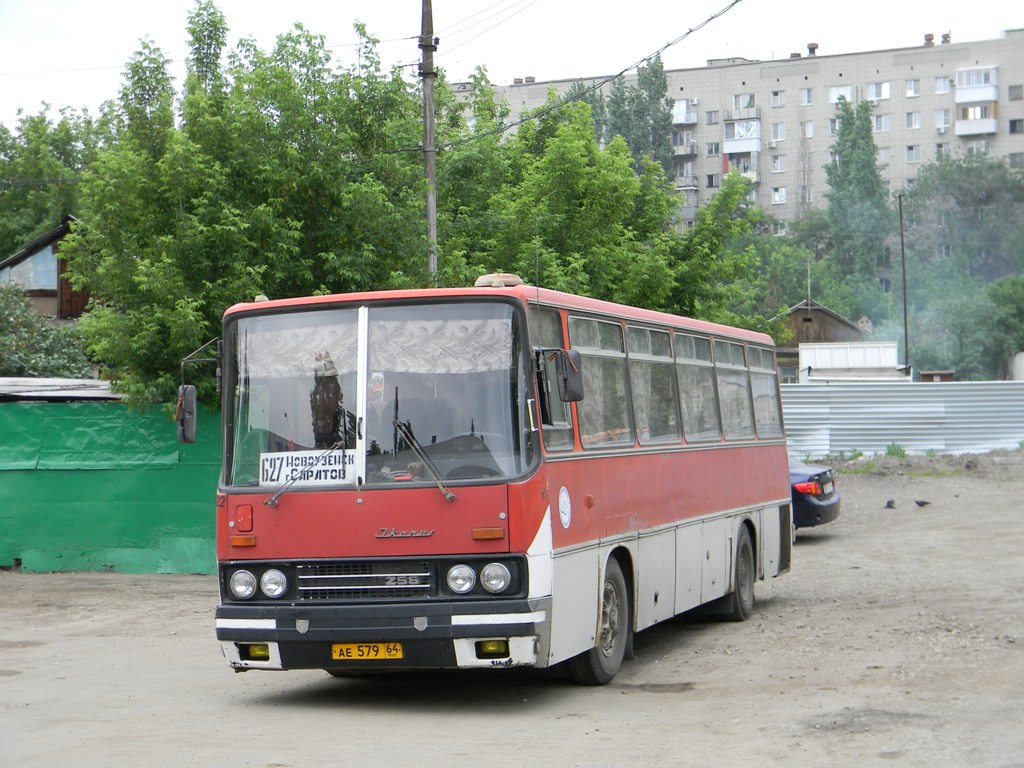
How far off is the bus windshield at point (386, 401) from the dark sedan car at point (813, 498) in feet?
51.7

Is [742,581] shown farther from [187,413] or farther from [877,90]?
[877,90]

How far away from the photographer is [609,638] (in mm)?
10891

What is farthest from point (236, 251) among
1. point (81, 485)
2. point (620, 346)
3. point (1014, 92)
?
point (1014, 92)

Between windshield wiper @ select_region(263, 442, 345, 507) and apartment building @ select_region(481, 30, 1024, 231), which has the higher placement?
apartment building @ select_region(481, 30, 1024, 231)

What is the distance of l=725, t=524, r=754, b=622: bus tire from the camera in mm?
14961

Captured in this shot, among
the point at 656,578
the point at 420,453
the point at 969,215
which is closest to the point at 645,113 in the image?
the point at 969,215

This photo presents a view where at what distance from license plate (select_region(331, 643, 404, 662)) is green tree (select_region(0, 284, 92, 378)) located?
24.3 m

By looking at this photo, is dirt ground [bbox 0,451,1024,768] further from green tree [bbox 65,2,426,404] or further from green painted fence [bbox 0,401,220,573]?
green tree [bbox 65,2,426,404]

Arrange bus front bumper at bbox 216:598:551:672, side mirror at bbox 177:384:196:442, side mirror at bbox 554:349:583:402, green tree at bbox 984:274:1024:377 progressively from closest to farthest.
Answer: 1. bus front bumper at bbox 216:598:551:672
2. side mirror at bbox 554:349:583:402
3. side mirror at bbox 177:384:196:442
4. green tree at bbox 984:274:1024:377

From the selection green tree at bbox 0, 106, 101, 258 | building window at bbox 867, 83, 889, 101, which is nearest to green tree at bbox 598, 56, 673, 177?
building window at bbox 867, 83, 889, 101

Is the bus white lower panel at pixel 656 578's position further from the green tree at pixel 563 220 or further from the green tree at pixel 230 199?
the green tree at pixel 563 220

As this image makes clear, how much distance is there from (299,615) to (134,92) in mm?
10935

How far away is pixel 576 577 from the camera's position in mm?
9984

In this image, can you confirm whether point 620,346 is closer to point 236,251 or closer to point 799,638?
point 799,638
